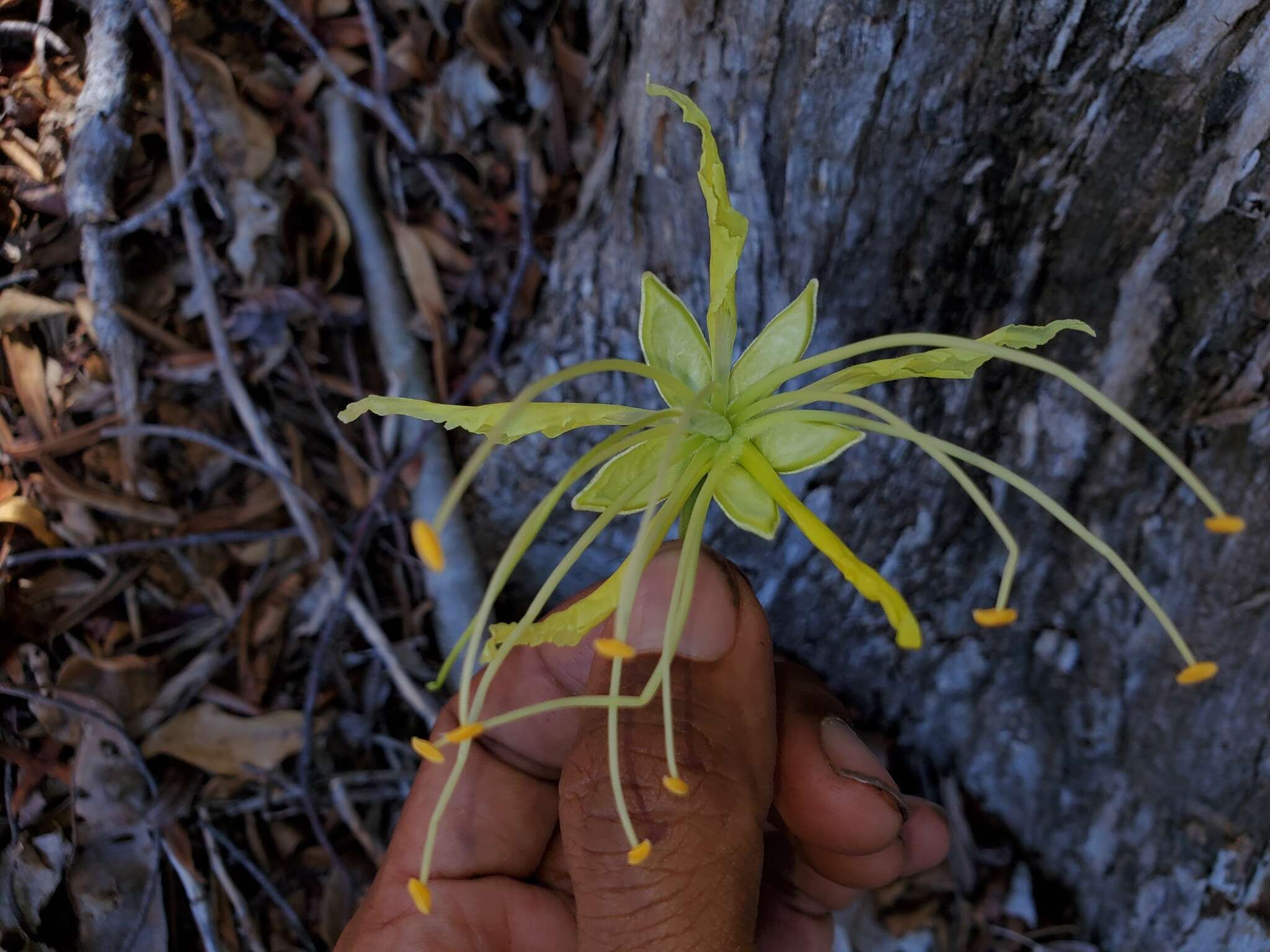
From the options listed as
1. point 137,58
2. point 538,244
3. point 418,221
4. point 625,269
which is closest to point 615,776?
point 625,269

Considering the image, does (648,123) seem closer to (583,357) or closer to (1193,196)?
(583,357)

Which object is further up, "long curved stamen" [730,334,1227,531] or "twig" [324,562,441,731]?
"long curved stamen" [730,334,1227,531]

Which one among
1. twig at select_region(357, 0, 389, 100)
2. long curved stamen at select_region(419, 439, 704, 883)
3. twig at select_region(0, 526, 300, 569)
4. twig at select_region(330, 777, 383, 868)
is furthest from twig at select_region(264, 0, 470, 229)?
twig at select_region(330, 777, 383, 868)

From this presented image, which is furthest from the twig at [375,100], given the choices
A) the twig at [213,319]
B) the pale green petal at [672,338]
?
the pale green petal at [672,338]

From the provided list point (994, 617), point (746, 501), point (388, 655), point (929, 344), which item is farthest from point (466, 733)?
point (388, 655)

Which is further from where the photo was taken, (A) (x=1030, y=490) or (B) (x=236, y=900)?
(B) (x=236, y=900)

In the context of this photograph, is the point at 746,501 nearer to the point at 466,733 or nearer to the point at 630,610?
the point at 630,610

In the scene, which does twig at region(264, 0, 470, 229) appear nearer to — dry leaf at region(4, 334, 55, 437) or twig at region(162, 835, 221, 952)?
dry leaf at region(4, 334, 55, 437)
